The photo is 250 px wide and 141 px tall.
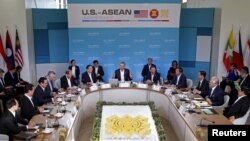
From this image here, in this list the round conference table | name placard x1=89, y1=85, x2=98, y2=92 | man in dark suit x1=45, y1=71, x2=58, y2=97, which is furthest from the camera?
name placard x1=89, y1=85, x2=98, y2=92

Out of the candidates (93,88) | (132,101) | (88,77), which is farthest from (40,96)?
(132,101)

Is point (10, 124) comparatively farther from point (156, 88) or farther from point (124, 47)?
point (124, 47)

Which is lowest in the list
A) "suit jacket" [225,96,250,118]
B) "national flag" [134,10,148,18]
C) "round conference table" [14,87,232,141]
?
"round conference table" [14,87,232,141]

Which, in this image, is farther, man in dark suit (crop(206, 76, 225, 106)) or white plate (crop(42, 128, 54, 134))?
man in dark suit (crop(206, 76, 225, 106))

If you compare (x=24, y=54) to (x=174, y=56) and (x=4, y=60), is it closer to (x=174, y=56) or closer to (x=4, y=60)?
(x=4, y=60)


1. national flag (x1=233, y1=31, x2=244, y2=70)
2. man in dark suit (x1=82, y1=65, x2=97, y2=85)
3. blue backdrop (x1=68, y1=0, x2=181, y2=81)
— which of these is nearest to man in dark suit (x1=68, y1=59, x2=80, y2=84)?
blue backdrop (x1=68, y1=0, x2=181, y2=81)

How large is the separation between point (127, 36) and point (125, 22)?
1.66ft

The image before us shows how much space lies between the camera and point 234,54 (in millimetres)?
9914

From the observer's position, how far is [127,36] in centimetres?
1004

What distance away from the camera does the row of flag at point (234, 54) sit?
9820 millimetres

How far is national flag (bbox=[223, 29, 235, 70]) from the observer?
32.6ft

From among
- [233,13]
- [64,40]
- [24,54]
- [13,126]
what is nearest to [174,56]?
[233,13]

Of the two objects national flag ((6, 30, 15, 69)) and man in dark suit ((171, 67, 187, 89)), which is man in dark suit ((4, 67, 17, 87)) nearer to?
national flag ((6, 30, 15, 69))

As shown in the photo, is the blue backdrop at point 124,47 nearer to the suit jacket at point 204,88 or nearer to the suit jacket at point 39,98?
the suit jacket at point 204,88
